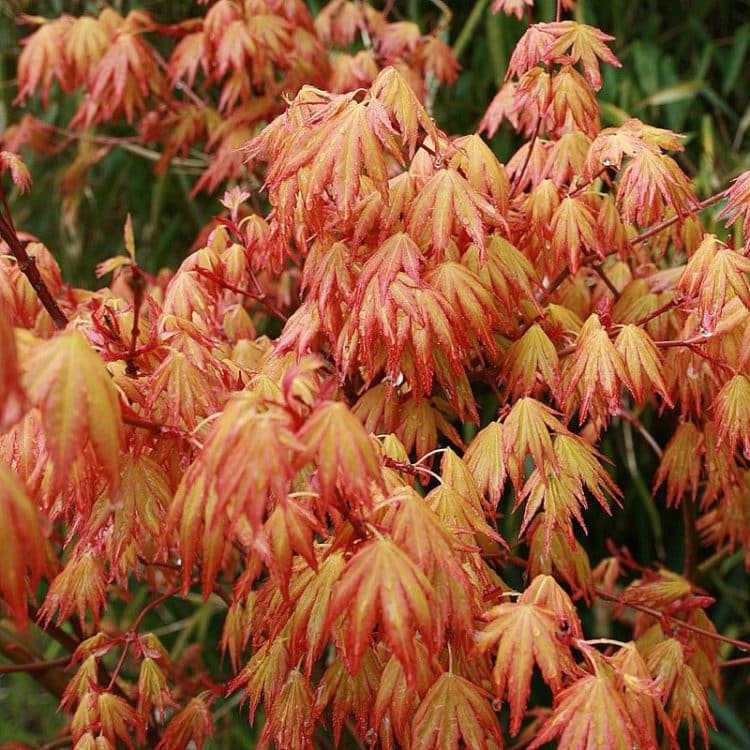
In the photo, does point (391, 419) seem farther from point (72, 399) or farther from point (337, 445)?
point (72, 399)

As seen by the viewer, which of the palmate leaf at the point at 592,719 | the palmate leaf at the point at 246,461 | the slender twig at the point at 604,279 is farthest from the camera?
the slender twig at the point at 604,279

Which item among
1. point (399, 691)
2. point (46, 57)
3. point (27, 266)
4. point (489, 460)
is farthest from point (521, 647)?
point (46, 57)

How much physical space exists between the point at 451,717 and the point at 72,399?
426 millimetres

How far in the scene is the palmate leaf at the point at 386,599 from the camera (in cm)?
67

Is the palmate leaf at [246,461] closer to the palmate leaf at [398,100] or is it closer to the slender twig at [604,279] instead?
the palmate leaf at [398,100]

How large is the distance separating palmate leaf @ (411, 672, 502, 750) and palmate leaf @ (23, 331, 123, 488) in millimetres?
350

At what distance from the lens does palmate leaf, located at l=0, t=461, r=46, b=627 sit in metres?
0.60

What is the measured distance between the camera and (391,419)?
39.4 inches

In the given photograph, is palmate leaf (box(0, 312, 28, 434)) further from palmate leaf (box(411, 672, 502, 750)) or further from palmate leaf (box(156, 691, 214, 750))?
palmate leaf (box(156, 691, 214, 750))

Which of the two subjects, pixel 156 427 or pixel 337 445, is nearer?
pixel 337 445

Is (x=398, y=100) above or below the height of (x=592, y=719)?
above

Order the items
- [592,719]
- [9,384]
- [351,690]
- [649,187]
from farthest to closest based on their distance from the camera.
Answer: [649,187] → [351,690] → [592,719] → [9,384]

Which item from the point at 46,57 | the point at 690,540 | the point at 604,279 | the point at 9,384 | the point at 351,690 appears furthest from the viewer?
the point at 46,57

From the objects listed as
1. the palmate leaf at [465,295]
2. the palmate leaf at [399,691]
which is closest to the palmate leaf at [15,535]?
the palmate leaf at [399,691]
